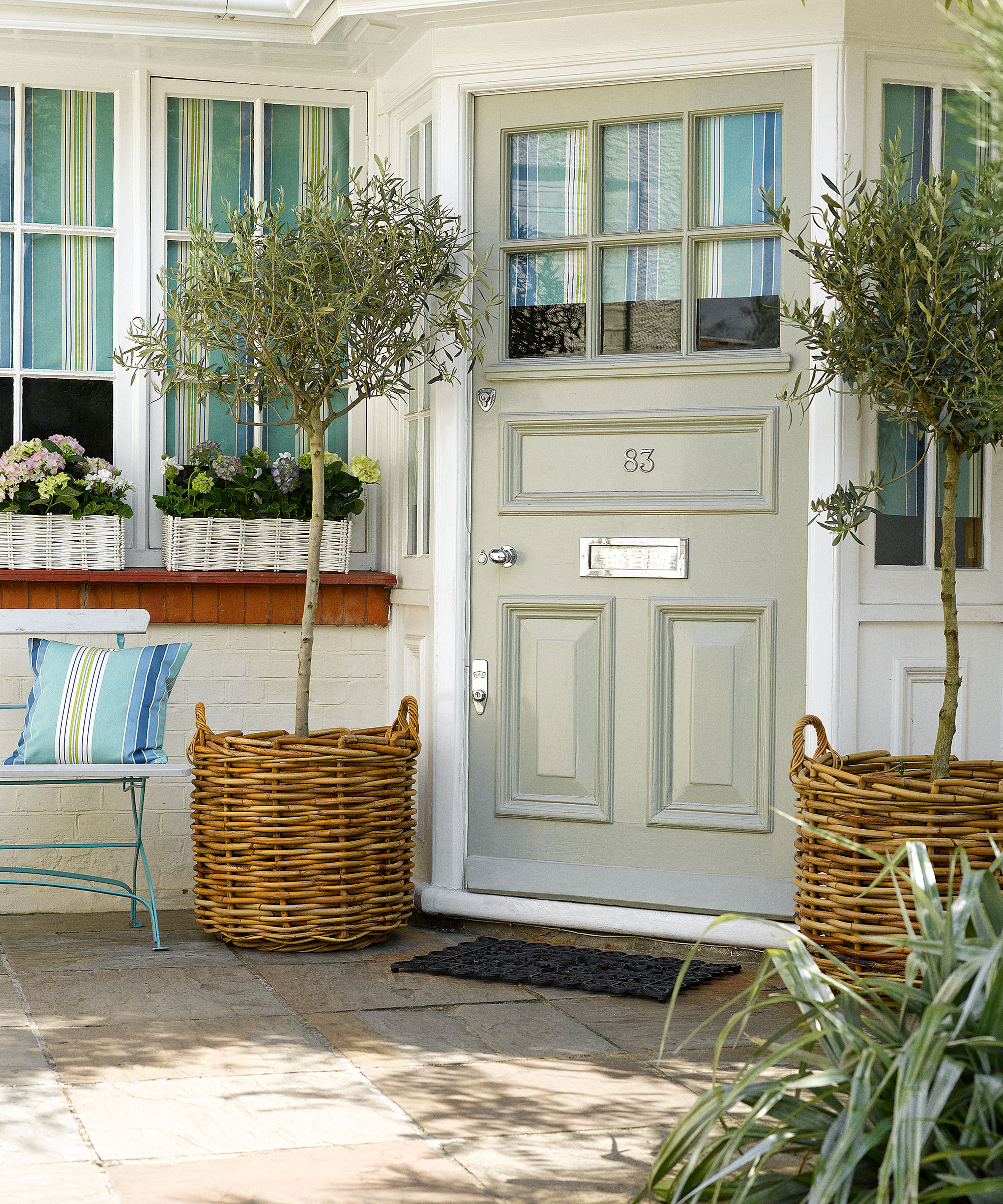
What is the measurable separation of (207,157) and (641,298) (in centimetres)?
173

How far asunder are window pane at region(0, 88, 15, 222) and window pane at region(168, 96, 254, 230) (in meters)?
0.52

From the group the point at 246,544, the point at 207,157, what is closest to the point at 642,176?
the point at 207,157

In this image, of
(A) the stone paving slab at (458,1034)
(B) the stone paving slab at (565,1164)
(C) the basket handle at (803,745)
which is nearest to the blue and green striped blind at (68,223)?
(A) the stone paving slab at (458,1034)

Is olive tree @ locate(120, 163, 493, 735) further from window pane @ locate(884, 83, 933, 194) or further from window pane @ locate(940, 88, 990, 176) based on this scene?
window pane @ locate(940, 88, 990, 176)

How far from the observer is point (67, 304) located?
15.8ft

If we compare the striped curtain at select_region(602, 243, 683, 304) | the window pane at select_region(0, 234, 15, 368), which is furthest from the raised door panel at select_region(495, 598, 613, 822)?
the window pane at select_region(0, 234, 15, 368)

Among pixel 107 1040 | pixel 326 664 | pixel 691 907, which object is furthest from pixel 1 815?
pixel 691 907

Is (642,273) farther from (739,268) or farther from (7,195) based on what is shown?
(7,195)

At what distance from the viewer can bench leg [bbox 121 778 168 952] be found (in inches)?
159

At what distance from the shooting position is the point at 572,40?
4.18 metres

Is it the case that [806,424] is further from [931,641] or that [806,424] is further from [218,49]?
[218,49]

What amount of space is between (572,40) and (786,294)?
102cm

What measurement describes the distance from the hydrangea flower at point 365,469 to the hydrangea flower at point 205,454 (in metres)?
0.46

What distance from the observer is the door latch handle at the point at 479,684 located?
4.38m
